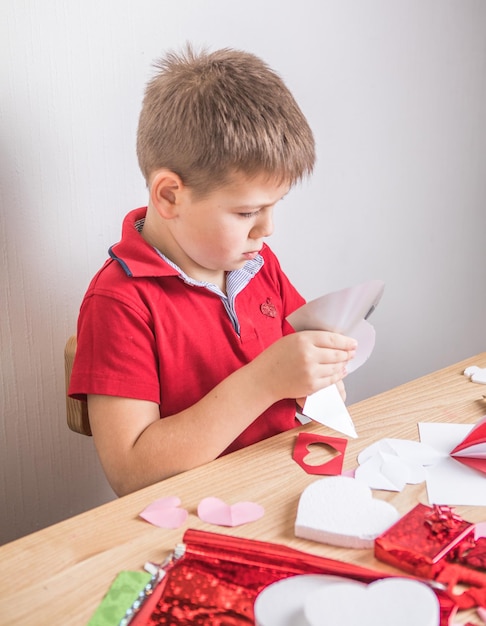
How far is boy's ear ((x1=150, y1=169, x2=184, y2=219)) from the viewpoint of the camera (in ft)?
2.78

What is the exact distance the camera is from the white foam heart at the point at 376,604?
462 millimetres

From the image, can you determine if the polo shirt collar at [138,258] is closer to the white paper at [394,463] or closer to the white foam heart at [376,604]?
the white paper at [394,463]

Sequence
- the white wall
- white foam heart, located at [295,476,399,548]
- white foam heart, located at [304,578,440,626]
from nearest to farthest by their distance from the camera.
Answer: white foam heart, located at [304,578,440,626] → white foam heart, located at [295,476,399,548] → the white wall

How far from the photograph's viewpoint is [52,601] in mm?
534

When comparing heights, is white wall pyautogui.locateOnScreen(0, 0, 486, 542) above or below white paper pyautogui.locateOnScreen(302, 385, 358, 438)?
above

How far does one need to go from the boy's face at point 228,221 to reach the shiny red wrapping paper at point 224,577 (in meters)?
0.38

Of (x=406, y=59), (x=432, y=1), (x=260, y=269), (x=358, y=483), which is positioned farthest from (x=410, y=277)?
(x=358, y=483)

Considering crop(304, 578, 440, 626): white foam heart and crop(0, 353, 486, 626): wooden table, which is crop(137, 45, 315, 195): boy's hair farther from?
crop(304, 578, 440, 626): white foam heart

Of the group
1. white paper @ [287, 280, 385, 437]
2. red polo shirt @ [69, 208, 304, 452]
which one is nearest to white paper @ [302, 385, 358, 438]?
white paper @ [287, 280, 385, 437]

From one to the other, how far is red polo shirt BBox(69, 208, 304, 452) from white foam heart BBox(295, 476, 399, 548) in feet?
0.87

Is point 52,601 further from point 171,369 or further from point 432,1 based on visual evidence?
point 432,1

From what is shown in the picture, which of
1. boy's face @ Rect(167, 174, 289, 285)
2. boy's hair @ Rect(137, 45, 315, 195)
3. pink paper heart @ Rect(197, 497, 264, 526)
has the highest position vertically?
boy's hair @ Rect(137, 45, 315, 195)

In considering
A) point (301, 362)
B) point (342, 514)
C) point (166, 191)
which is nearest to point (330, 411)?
point (301, 362)

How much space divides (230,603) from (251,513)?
0.13m
